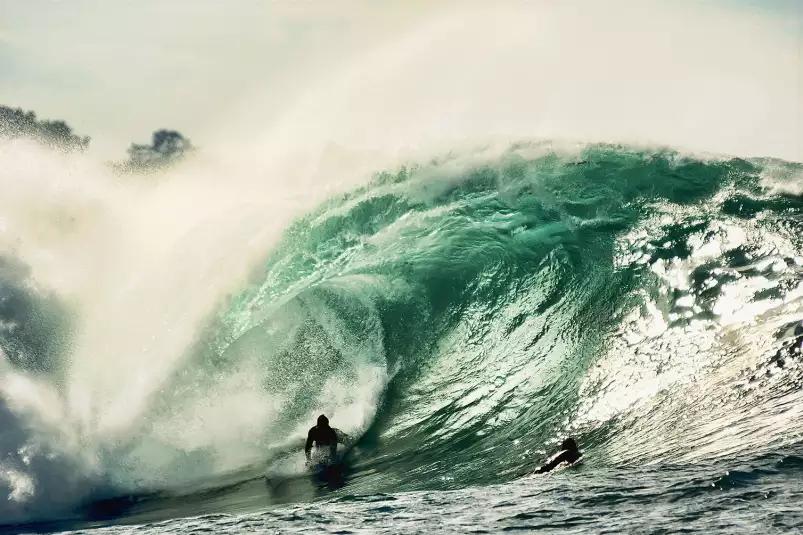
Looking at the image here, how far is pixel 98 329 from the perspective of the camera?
14.2 meters

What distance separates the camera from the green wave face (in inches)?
435

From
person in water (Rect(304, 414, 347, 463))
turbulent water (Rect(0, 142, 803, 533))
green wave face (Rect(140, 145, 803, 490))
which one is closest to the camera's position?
turbulent water (Rect(0, 142, 803, 533))

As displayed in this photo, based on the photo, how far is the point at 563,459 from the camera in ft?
32.4

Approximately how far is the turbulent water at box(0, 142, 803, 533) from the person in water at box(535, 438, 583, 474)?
0.75 feet

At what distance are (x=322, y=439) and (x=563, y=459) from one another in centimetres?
342

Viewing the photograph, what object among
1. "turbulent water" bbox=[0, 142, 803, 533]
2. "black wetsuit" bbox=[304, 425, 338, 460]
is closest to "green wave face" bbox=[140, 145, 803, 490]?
"turbulent water" bbox=[0, 142, 803, 533]

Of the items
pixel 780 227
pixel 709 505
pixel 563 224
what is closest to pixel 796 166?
pixel 780 227

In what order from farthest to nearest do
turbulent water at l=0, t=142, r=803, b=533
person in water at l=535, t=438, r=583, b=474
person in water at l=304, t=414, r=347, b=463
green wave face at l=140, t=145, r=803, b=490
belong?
1. person in water at l=304, t=414, r=347, b=463
2. green wave face at l=140, t=145, r=803, b=490
3. person in water at l=535, t=438, r=583, b=474
4. turbulent water at l=0, t=142, r=803, b=533

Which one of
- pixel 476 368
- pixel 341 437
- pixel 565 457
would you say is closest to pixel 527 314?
pixel 476 368

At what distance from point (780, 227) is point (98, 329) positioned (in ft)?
38.4

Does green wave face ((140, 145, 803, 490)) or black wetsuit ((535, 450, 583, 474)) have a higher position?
green wave face ((140, 145, 803, 490))

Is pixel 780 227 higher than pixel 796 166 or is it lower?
lower

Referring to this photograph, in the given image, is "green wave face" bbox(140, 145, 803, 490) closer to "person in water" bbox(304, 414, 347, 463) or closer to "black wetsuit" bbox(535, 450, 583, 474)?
"black wetsuit" bbox(535, 450, 583, 474)

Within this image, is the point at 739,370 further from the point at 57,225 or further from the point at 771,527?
the point at 57,225
